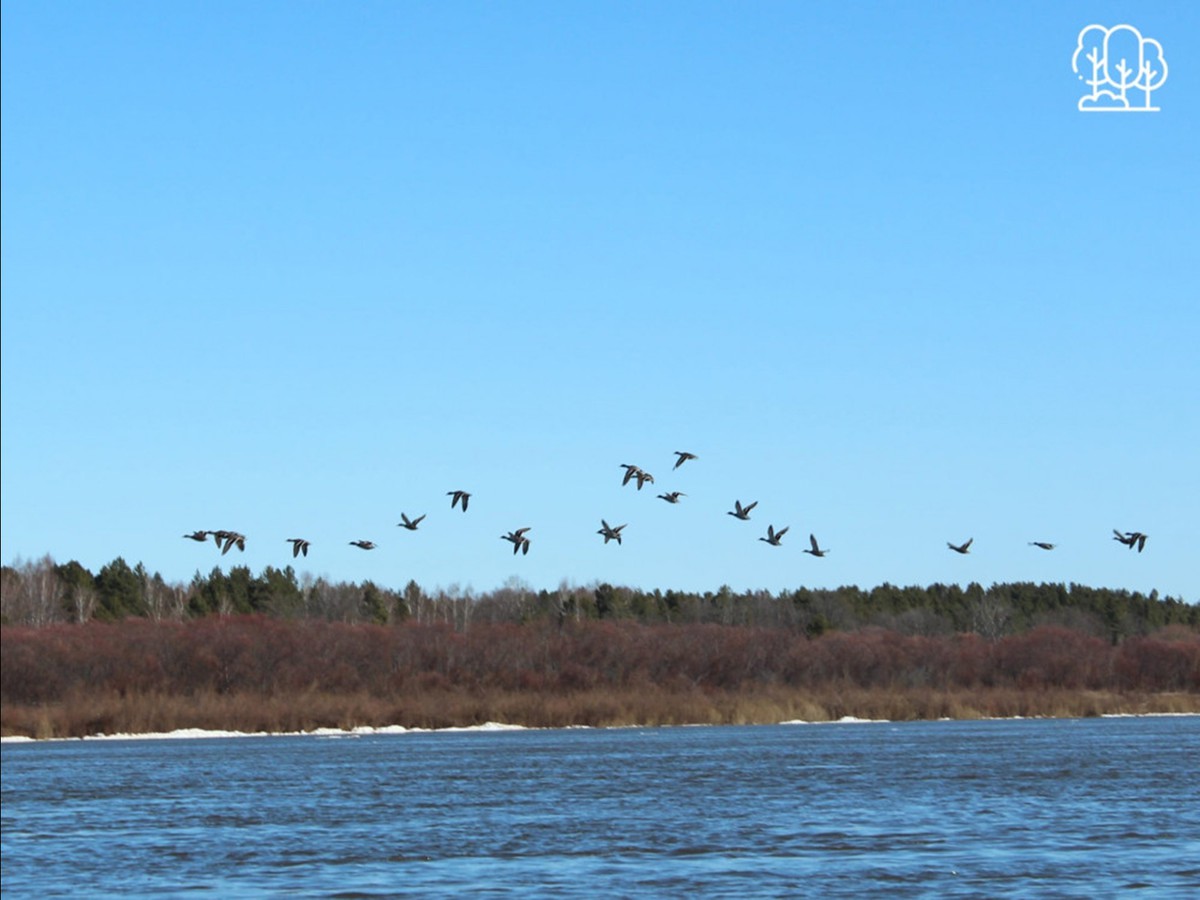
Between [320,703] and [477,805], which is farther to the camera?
[320,703]

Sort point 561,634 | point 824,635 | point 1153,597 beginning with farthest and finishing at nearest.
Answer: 1. point 1153,597
2. point 824,635
3. point 561,634

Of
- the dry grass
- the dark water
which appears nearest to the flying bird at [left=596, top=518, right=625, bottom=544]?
the dark water

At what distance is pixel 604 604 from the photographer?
516ft

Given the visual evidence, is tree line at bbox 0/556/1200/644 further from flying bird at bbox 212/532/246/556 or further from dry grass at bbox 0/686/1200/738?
flying bird at bbox 212/532/246/556

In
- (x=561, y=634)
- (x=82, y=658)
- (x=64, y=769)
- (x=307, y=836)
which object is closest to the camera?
(x=307, y=836)

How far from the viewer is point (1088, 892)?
2869 cm

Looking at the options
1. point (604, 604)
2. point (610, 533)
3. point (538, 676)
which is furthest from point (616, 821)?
point (604, 604)

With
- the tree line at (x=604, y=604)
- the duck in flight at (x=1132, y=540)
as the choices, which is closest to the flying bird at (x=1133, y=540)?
the duck in flight at (x=1132, y=540)

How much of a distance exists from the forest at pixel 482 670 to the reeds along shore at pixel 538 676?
0.40 feet

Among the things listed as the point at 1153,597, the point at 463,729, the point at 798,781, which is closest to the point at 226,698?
the point at 463,729

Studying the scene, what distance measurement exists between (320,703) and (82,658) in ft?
40.2

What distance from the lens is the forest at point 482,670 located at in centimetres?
8356

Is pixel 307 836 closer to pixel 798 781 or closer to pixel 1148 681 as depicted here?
pixel 798 781

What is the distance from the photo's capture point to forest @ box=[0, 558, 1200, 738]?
8356 centimetres
